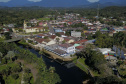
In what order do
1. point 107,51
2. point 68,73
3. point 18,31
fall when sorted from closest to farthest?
point 68,73
point 107,51
point 18,31

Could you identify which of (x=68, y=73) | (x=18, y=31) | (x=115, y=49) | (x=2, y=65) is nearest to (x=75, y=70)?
(x=68, y=73)

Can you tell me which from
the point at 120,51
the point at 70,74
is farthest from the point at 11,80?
the point at 120,51

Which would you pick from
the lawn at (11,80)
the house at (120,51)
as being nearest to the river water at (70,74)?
the lawn at (11,80)

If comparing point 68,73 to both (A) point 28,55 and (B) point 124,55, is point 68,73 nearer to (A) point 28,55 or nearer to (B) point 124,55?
(A) point 28,55

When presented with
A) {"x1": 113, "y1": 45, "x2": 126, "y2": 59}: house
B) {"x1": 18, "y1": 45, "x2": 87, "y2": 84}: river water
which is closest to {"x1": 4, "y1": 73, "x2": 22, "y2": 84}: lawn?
{"x1": 18, "y1": 45, "x2": 87, "y2": 84}: river water

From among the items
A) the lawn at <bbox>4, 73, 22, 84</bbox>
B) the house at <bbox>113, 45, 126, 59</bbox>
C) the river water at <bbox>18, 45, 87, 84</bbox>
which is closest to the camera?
the lawn at <bbox>4, 73, 22, 84</bbox>

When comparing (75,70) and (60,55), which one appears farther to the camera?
(60,55)

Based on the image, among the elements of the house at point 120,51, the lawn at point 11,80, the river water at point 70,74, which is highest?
the house at point 120,51

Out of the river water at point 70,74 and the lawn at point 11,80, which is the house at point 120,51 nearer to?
the river water at point 70,74

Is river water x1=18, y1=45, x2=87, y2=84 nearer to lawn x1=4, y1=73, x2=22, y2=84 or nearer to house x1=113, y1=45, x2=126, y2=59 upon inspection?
lawn x1=4, y1=73, x2=22, y2=84

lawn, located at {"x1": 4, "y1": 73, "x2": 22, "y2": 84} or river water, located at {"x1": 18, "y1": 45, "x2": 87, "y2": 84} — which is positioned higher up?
lawn, located at {"x1": 4, "y1": 73, "x2": 22, "y2": 84}

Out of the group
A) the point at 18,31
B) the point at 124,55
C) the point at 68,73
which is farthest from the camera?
the point at 18,31
